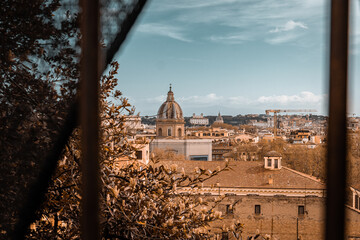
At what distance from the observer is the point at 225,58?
1996 mm

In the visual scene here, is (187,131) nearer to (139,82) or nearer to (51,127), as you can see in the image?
(139,82)

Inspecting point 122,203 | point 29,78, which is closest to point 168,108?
point 122,203

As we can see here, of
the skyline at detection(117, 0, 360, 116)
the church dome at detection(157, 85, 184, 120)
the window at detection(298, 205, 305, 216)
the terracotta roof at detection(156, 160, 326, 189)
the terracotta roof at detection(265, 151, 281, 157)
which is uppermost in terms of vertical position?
the skyline at detection(117, 0, 360, 116)

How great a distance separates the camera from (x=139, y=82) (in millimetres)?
1378

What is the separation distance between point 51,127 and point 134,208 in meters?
0.46

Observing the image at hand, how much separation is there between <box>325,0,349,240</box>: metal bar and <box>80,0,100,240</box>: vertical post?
234 millimetres

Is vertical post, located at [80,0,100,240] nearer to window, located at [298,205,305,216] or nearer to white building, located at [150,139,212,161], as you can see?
white building, located at [150,139,212,161]

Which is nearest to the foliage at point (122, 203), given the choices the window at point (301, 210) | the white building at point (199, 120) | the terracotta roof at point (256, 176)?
the white building at point (199, 120)

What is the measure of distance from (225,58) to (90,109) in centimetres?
169

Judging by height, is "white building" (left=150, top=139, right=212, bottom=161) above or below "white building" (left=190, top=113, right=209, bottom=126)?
below

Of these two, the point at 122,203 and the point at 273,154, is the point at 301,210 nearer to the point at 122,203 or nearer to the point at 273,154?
the point at 273,154

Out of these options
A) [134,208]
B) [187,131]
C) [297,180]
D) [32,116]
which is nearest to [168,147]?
[187,131]

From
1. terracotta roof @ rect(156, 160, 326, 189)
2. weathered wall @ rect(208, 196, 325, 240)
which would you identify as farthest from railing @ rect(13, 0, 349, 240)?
terracotta roof @ rect(156, 160, 326, 189)

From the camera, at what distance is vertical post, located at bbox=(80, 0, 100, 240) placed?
38cm
